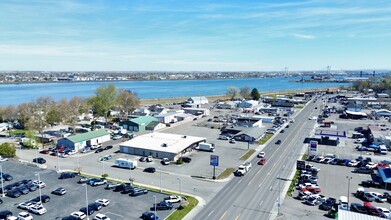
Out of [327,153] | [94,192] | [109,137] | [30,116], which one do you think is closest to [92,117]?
[30,116]

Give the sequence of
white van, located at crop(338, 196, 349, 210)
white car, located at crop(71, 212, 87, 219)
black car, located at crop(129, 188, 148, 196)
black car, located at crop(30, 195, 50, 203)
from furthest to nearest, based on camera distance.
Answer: black car, located at crop(129, 188, 148, 196)
black car, located at crop(30, 195, 50, 203)
white van, located at crop(338, 196, 349, 210)
white car, located at crop(71, 212, 87, 219)

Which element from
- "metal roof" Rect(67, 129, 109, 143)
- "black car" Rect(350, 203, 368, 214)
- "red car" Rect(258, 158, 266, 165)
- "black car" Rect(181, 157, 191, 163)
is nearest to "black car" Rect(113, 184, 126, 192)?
"black car" Rect(181, 157, 191, 163)

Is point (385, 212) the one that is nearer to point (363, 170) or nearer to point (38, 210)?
point (363, 170)

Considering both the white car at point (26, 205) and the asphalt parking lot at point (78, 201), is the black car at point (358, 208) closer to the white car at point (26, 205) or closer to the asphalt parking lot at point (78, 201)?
the asphalt parking lot at point (78, 201)

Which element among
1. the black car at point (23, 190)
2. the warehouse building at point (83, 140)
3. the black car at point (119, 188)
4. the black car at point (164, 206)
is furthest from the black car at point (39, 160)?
the black car at point (164, 206)

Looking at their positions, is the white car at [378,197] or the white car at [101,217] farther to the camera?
the white car at [378,197]

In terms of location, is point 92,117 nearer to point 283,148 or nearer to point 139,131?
point 139,131

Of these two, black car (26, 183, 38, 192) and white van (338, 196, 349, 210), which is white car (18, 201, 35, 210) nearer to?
black car (26, 183, 38, 192)

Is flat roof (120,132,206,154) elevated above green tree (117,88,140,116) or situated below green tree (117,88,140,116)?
below
